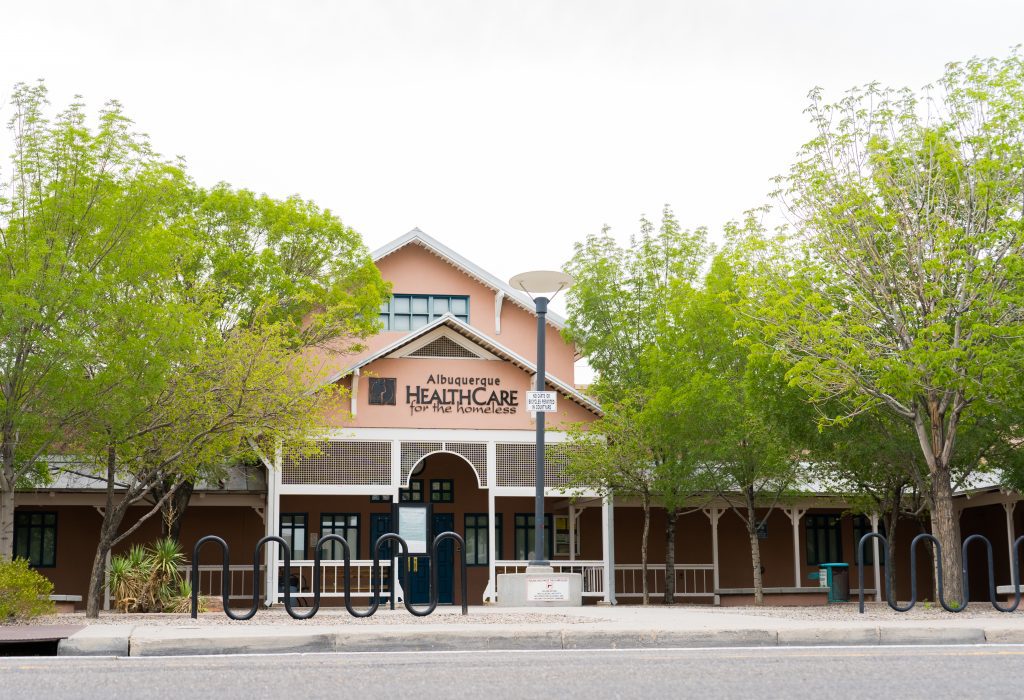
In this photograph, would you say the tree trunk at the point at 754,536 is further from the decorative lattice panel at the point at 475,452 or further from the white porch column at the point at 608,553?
the decorative lattice panel at the point at 475,452

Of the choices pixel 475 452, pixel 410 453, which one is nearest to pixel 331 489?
pixel 410 453

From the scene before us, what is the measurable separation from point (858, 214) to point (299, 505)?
15.3 meters

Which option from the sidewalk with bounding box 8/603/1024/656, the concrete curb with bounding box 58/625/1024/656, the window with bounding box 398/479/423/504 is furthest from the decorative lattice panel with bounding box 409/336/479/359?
the concrete curb with bounding box 58/625/1024/656

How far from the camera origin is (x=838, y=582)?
25.8 m

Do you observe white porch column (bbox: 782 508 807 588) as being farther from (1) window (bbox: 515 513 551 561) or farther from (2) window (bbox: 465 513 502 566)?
(2) window (bbox: 465 513 502 566)

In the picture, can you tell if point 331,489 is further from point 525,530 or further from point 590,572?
point 525,530

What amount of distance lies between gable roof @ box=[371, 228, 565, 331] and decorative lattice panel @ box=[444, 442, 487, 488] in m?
5.91

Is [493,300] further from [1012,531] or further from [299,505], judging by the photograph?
[1012,531]

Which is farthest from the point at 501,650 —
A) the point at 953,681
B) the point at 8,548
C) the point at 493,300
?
the point at 493,300

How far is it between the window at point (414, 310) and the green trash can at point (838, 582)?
11.0m

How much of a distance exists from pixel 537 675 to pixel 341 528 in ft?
65.3

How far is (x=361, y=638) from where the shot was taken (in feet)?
36.5

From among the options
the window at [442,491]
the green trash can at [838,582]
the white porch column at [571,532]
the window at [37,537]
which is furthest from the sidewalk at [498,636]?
the window at [37,537]

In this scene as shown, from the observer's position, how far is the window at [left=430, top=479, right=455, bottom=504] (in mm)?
28812
